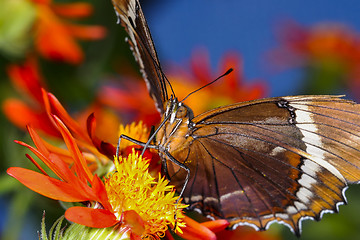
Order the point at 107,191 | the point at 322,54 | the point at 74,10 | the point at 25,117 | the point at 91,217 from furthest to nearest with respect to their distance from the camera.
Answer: the point at 322,54, the point at 74,10, the point at 25,117, the point at 107,191, the point at 91,217

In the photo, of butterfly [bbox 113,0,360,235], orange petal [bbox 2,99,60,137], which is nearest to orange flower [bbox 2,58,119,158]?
orange petal [bbox 2,99,60,137]

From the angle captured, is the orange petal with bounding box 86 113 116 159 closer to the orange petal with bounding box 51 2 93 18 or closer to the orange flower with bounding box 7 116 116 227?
the orange flower with bounding box 7 116 116 227

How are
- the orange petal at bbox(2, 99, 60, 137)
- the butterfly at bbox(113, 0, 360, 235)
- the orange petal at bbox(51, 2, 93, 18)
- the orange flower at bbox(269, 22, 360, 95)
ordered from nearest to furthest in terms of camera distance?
the butterfly at bbox(113, 0, 360, 235) < the orange petal at bbox(2, 99, 60, 137) < the orange petal at bbox(51, 2, 93, 18) < the orange flower at bbox(269, 22, 360, 95)

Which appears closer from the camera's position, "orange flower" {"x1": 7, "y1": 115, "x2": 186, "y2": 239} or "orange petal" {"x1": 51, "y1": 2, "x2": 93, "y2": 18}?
"orange flower" {"x1": 7, "y1": 115, "x2": 186, "y2": 239}

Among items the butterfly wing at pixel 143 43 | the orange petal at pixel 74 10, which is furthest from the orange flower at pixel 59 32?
the butterfly wing at pixel 143 43

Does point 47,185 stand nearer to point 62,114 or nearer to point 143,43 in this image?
point 62,114

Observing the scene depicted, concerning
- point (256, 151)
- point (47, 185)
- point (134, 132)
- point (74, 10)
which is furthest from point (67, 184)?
point (74, 10)

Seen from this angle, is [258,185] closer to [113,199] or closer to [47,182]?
[113,199]
